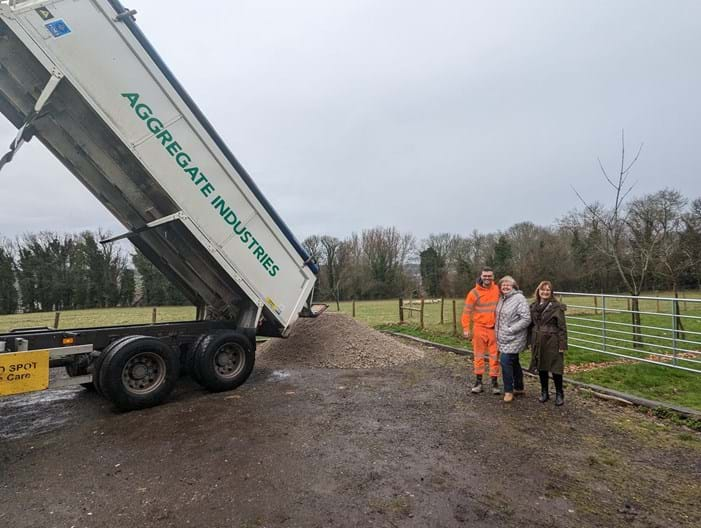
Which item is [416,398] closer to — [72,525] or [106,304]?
[72,525]

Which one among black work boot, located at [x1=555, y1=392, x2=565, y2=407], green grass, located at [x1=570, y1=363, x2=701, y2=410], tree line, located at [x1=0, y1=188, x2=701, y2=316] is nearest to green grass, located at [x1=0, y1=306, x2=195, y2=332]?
tree line, located at [x1=0, y1=188, x2=701, y2=316]

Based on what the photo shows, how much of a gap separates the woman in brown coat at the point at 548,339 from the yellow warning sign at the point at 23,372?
5889 mm

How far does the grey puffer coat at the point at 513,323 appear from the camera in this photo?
5371mm

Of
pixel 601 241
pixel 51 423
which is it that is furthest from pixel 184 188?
pixel 601 241


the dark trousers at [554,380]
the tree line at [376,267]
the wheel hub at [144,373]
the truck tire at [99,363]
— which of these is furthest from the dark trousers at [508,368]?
the tree line at [376,267]

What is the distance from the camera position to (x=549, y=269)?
39969 millimetres

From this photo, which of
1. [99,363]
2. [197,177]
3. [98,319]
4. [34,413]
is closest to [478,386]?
[197,177]

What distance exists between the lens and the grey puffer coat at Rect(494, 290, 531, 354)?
5.37m

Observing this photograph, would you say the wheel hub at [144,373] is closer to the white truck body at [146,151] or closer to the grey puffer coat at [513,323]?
the white truck body at [146,151]

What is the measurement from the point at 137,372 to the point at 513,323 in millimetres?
5076

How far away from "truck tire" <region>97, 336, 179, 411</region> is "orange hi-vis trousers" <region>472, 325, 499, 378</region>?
170 inches

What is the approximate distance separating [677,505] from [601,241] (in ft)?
27.2

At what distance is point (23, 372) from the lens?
162 inches

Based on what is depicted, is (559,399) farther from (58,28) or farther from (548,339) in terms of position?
(58,28)
